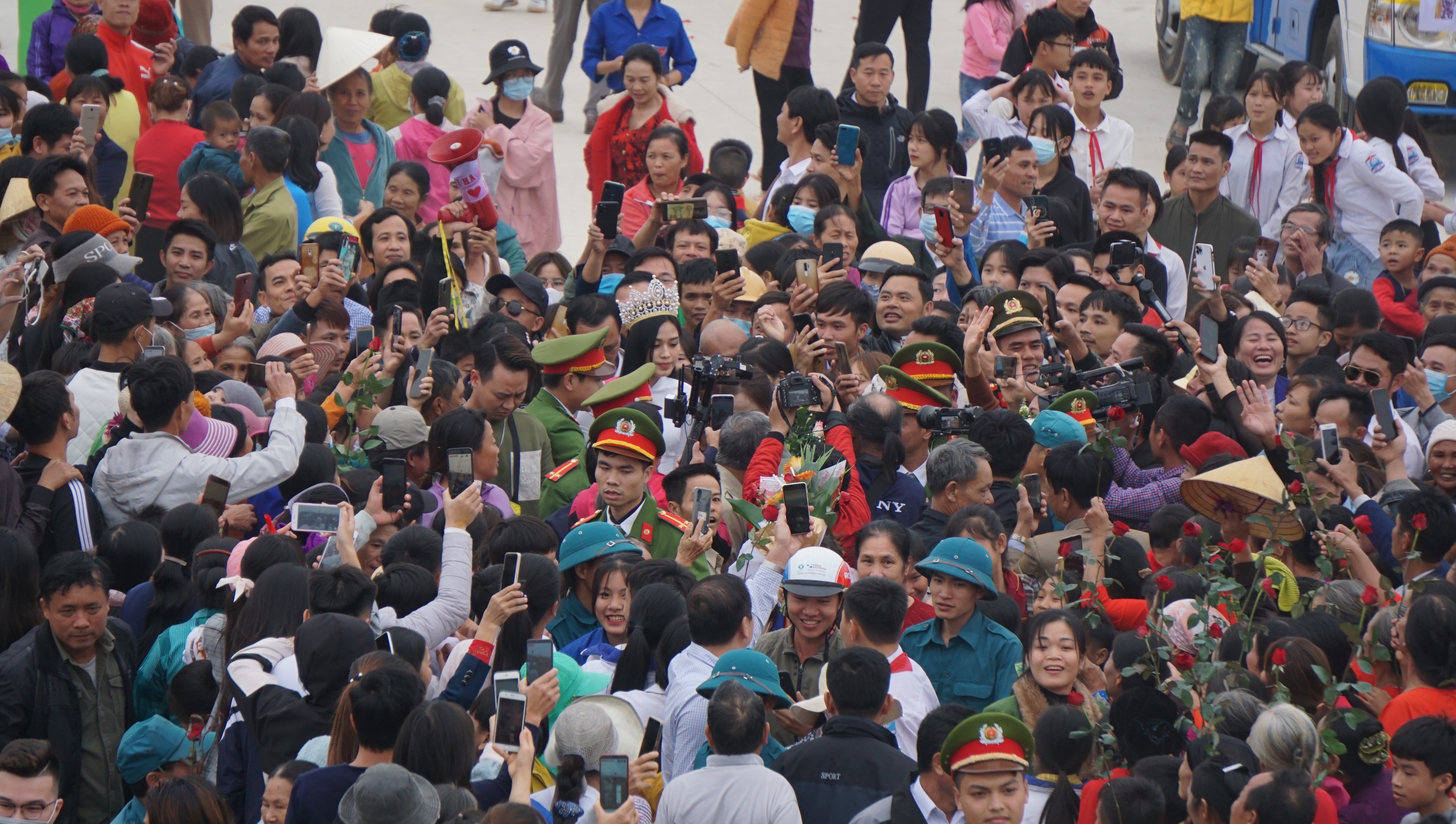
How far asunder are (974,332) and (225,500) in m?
2.90

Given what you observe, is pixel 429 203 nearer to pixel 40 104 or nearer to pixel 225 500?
pixel 40 104

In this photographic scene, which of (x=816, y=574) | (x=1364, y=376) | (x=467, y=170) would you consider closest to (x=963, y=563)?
(x=816, y=574)

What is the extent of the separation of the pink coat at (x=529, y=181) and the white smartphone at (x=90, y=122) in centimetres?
197

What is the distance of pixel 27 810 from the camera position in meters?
3.81

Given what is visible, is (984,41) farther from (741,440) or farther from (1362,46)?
(741,440)

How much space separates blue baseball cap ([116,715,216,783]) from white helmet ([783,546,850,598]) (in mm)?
1656

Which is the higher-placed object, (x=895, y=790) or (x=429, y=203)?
(x=429, y=203)

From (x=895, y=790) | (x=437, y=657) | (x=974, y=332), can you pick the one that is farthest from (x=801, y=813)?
(x=974, y=332)

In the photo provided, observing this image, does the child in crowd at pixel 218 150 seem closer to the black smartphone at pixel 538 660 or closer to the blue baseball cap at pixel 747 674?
the black smartphone at pixel 538 660

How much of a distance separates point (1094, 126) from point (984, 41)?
1.64 meters

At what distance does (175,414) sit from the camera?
16.8 ft

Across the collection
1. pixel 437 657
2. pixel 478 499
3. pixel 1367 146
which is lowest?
pixel 437 657

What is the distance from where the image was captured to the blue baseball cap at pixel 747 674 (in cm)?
390

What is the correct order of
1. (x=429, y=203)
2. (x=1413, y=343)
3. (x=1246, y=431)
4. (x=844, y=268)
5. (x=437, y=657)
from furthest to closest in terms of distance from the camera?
(x=429, y=203) < (x=844, y=268) < (x=1413, y=343) < (x=1246, y=431) < (x=437, y=657)
